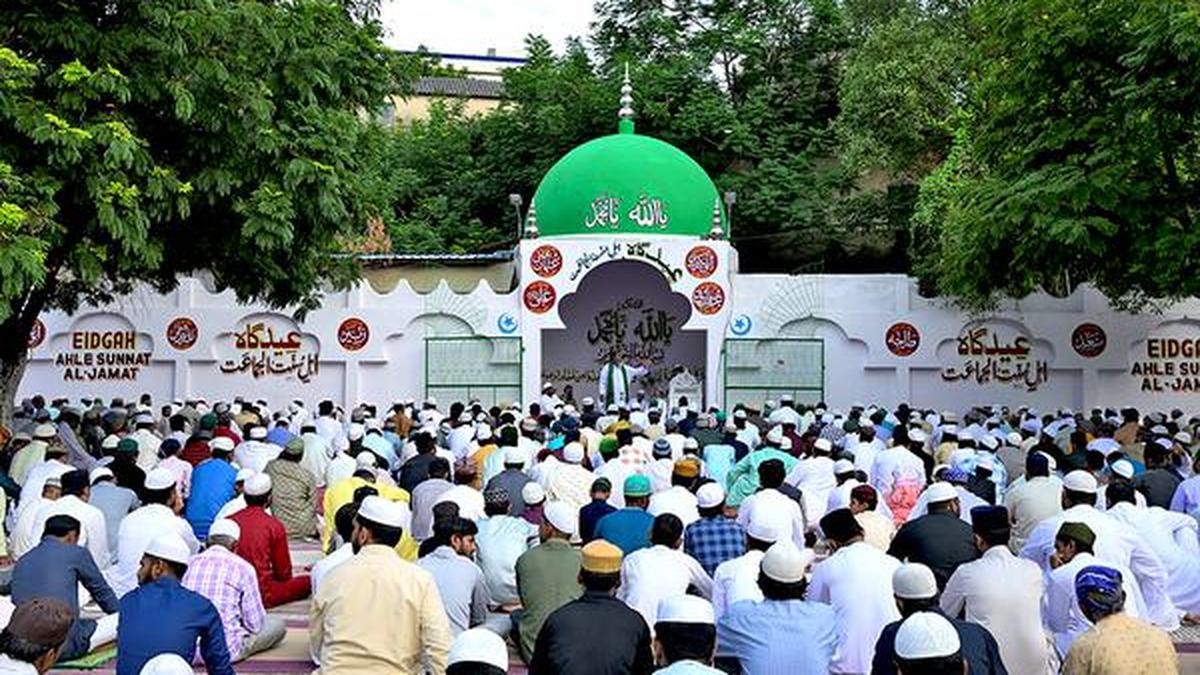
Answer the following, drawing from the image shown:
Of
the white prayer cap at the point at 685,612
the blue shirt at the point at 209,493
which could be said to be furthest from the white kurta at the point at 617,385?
the white prayer cap at the point at 685,612

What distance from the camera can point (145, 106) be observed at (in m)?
12.7

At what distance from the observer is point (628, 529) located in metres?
8.12

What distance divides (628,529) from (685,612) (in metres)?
3.54

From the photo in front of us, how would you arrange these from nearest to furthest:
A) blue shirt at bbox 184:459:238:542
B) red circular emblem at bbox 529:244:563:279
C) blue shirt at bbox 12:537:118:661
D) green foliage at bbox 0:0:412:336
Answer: blue shirt at bbox 12:537:118:661 → blue shirt at bbox 184:459:238:542 → green foliage at bbox 0:0:412:336 → red circular emblem at bbox 529:244:563:279

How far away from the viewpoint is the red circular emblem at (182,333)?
936 inches

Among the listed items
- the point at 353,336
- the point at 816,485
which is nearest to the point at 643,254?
the point at 353,336

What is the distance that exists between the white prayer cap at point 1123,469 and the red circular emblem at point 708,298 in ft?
42.0

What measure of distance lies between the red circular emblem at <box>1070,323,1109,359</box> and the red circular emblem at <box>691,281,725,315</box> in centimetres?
584

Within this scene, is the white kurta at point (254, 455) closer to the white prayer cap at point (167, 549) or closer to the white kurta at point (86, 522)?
the white kurta at point (86, 522)

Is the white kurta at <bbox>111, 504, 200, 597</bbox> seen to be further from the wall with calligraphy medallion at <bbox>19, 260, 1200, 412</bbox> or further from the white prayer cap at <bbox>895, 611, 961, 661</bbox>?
the wall with calligraphy medallion at <bbox>19, 260, 1200, 412</bbox>

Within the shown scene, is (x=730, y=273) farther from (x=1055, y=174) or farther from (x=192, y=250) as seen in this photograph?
(x=192, y=250)

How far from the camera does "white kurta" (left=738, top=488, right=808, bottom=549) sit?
8.25 m

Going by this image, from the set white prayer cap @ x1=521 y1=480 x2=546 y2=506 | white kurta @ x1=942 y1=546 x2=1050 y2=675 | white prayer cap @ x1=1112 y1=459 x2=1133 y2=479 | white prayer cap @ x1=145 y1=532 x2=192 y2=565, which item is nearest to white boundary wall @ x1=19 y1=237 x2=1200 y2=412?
white prayer cap @ x1=1112 y1=459 x2=1133 y2=479

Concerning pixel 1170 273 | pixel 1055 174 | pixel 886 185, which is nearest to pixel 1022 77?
pixel 1055 174
